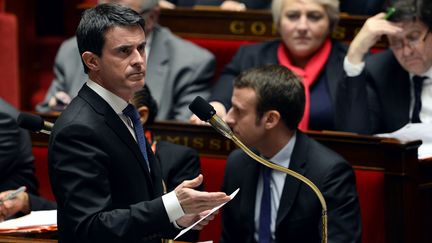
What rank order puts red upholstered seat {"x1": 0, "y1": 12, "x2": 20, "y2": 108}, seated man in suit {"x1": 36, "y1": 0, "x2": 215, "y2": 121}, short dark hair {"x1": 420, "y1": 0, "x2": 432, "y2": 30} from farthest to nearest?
red upholstered seat {"x1": 0, "y1": 12, "x2": 20, "y2": 108}
seated man in suit {"x1": 36, "y1": 0, "x2": 215, "y2": 121}
short dark hair {"x1": 420, "y1": 0, "x2": 432, "y2": 30}

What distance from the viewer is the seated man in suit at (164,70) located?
234cm

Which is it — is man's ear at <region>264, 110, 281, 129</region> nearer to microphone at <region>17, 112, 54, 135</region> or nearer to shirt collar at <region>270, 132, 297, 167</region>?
shirt collar at <region>270, 132, 297, 167</region>

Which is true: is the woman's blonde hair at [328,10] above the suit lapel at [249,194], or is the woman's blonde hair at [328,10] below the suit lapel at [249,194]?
above

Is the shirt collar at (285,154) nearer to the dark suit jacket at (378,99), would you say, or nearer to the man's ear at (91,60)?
the dark suit jacket at (378,99)

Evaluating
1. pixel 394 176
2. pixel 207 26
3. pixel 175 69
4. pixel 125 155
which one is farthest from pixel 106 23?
pixel 207 26

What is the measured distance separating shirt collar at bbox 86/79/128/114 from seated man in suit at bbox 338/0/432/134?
2.87 feet

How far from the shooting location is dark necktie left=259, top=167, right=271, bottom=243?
1.70 meters

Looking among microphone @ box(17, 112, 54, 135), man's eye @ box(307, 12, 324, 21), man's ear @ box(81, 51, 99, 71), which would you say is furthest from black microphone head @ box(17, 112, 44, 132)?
man's eye @ box(307, 12, 324, 21)

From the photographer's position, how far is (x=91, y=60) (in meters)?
1.26

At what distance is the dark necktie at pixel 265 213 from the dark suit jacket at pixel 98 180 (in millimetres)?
470

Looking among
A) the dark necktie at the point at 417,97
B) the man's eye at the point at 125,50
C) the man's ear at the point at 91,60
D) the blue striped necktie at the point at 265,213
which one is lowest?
the blue striped necktie at the point at 265,213

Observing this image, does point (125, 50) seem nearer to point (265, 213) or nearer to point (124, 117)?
point (124, 117)

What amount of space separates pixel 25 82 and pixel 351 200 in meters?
1.63

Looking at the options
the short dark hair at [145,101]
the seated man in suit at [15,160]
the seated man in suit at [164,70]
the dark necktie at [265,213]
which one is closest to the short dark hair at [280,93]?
the dark necktie at [265,213]
